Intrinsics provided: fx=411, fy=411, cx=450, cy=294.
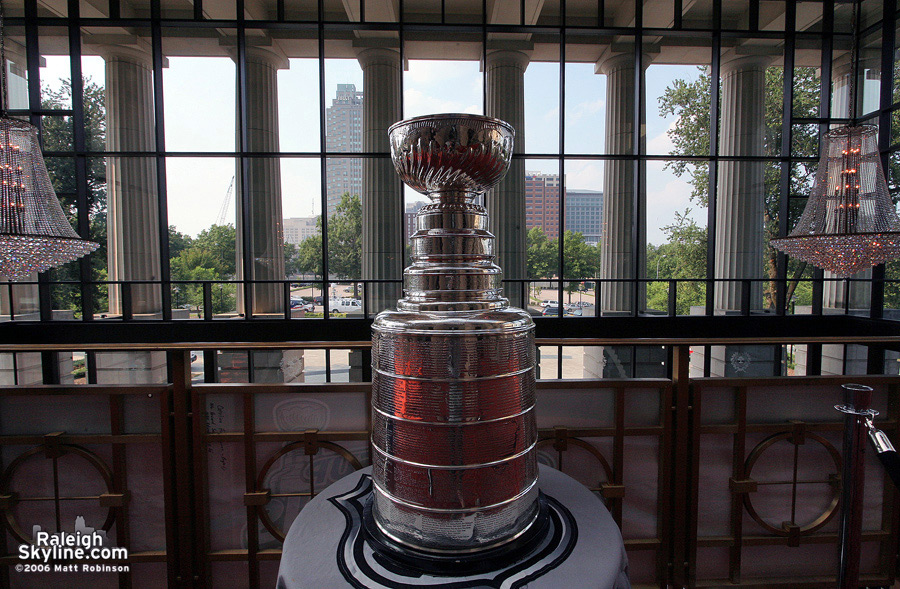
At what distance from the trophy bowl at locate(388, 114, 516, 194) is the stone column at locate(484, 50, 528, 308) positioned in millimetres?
6567

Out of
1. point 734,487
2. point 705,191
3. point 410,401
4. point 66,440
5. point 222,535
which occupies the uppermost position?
point 705,191

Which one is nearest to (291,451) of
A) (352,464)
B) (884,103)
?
(352,464)

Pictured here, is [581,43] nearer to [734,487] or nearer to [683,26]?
[683,26]

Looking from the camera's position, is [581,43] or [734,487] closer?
[734,487]

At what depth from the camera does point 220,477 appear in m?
1.77

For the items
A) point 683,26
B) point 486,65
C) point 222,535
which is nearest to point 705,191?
point 683,26

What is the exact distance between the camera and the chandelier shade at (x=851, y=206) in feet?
11.4

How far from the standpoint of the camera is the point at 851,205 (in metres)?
3.58

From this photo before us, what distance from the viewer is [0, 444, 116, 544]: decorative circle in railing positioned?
5.48 feet

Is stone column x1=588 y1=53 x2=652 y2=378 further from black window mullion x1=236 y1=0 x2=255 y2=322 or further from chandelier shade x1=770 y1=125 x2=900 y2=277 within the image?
black window mullion x1=236 y1=0 x2=255 y2=322

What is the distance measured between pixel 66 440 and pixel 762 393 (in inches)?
118

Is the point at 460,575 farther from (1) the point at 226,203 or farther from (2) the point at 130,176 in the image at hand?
(2) the point at 130,176

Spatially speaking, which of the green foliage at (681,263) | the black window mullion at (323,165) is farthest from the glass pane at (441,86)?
the green foliage at (681,263)

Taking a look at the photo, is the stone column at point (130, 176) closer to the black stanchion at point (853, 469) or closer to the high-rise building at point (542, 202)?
the high-rise building at point (542, 202)
